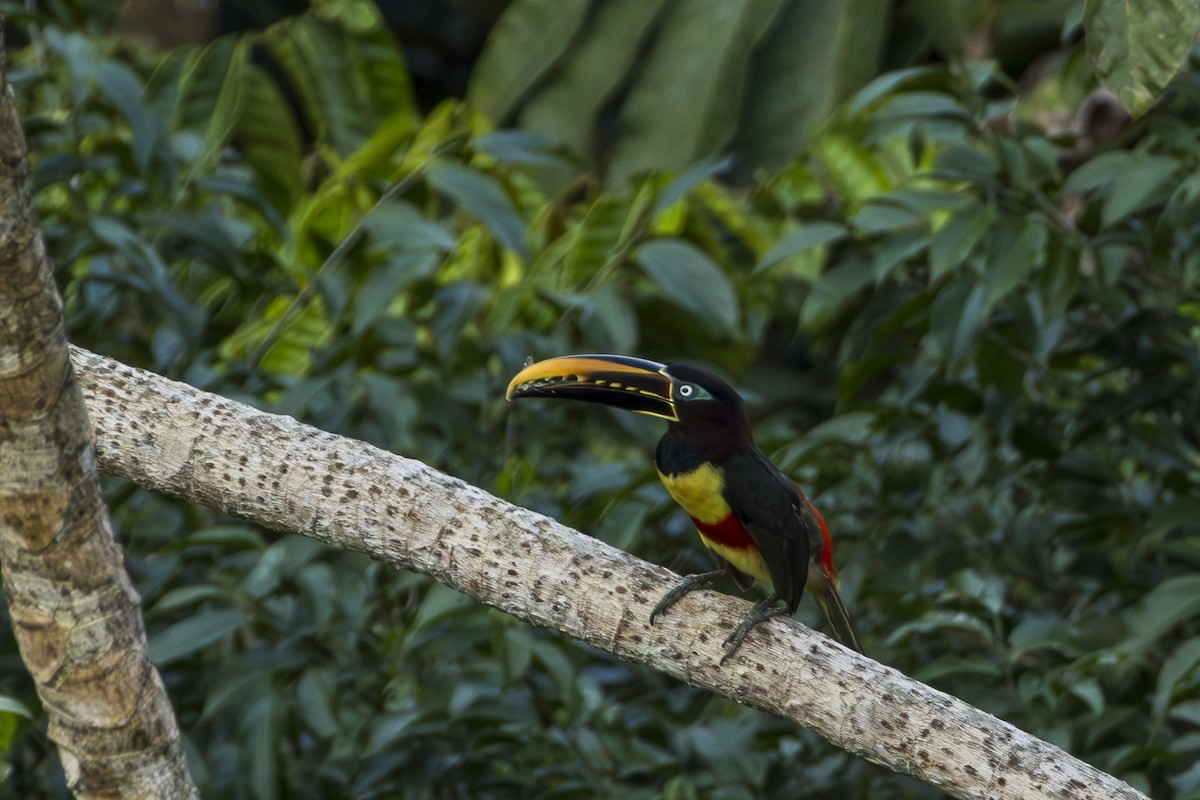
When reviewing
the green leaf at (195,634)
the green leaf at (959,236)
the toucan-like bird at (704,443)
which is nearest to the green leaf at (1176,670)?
the toucan-like bird at (704,443)

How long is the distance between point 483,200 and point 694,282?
0.42 m

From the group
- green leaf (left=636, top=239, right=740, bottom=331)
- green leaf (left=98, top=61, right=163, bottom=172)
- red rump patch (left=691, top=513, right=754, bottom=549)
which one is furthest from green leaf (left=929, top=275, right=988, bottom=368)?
green leaf (left=98, top=61, right=163, bottom=172)

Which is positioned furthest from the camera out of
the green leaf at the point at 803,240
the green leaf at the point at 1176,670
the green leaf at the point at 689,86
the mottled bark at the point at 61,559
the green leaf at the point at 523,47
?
the green leaf at the point at 523,47

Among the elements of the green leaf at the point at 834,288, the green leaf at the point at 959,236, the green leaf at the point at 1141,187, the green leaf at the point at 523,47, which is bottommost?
the green leaf at the point at 523,47

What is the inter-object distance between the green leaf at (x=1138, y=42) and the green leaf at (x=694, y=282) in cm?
119

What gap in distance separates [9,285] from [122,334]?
1766mm

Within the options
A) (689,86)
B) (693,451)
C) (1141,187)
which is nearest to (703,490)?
(693,451)

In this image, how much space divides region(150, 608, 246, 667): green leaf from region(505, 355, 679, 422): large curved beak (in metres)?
0.74

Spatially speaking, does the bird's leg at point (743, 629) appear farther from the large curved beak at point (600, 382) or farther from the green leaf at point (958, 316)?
the green leaf at point (958, 316)

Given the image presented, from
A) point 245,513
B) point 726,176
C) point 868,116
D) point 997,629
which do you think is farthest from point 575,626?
point 726,176

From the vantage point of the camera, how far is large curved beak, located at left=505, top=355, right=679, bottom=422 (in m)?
1.68

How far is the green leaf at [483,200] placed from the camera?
249cm

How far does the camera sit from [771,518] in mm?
1683

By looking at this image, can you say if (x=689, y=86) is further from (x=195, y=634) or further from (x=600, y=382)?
(x=600, y=382)
